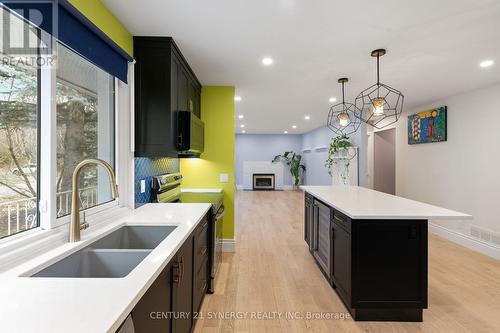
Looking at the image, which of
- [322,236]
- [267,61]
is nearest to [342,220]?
[322,236]

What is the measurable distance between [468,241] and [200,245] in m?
4.36

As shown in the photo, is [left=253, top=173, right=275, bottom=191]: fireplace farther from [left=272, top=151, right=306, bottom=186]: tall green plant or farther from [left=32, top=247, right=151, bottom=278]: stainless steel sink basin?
[left=32, top=247, right=151, bottom=278]: stainless steel sink basin

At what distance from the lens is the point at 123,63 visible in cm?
228

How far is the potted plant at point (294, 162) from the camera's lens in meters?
11.6

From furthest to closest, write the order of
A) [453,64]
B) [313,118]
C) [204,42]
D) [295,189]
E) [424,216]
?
[295,189] → [313,118] → [453,64] → [204,42] → [424,216]

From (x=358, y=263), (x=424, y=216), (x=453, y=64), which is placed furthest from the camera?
(x=453, y=64)

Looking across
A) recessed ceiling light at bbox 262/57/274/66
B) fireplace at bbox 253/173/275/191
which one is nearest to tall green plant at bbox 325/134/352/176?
recessed ceiling light at bbox 262/57/274/66

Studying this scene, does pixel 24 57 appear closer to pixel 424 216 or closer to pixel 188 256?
pixel 188 256

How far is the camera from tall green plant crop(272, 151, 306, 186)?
11.6m

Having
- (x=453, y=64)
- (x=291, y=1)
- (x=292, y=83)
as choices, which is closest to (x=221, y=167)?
(x=292, y=83)

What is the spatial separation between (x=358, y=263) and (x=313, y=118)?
563 cm

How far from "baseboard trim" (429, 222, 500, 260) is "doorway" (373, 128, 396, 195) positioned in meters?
2.35

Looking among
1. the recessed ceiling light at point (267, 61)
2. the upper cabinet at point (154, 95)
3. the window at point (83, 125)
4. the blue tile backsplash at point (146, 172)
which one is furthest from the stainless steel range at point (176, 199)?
the recessed ceiling light at point (267, 61)

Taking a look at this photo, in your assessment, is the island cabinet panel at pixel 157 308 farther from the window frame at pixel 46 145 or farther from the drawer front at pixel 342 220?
the drawer front at pixel 342 220
